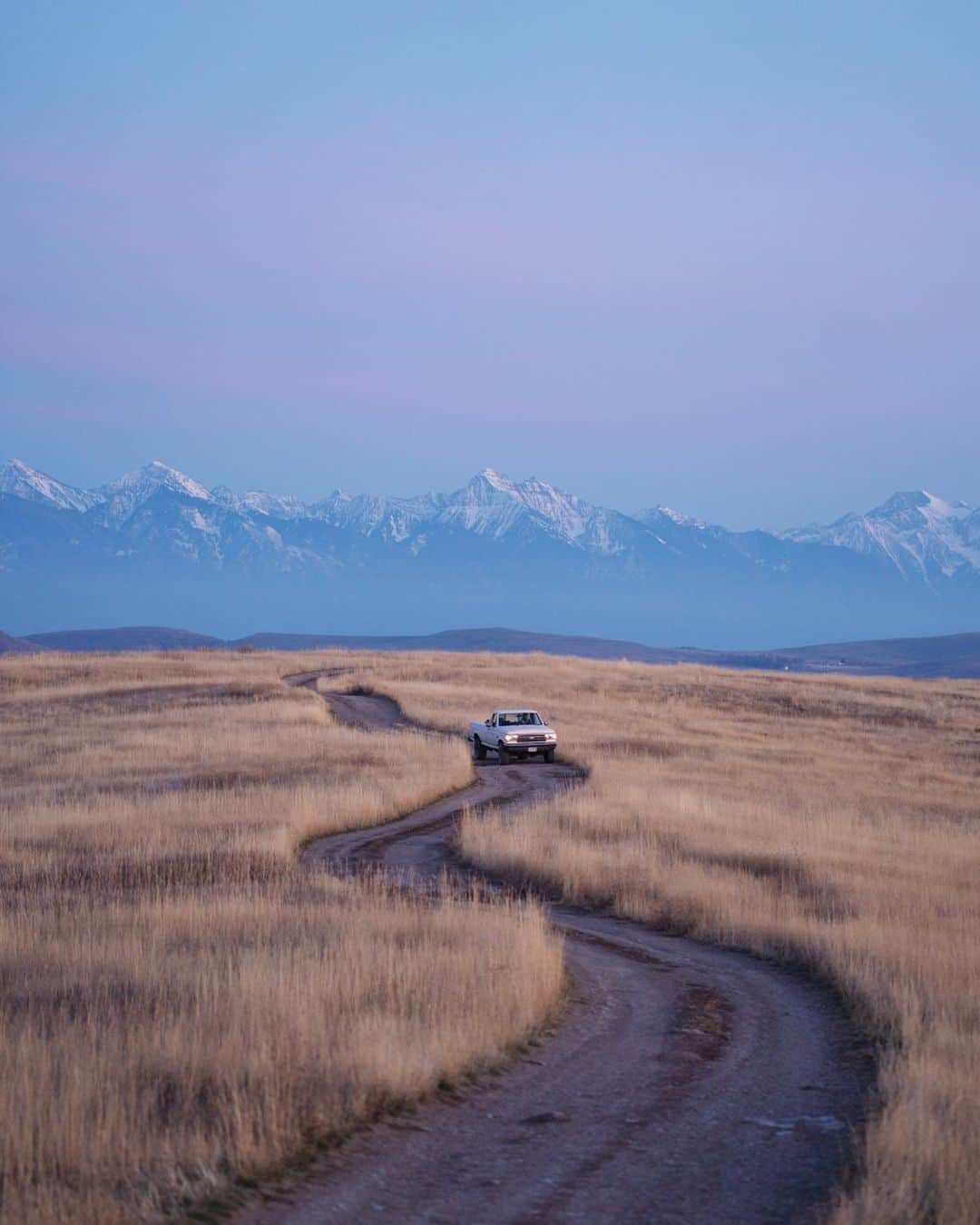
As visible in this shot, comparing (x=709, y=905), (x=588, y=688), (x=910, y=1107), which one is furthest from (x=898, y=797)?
(x=588, y=688)

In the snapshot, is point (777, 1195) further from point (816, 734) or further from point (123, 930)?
point (816, 734)

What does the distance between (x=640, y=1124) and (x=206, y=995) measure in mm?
3793

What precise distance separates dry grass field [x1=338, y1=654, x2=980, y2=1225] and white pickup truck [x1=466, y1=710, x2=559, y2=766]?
119cm

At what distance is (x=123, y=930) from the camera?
13633mm

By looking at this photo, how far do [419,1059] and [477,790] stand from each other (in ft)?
75.7

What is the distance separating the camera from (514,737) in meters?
39.1

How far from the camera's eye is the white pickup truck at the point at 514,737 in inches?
1540

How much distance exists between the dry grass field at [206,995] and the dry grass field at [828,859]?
9.97 feet

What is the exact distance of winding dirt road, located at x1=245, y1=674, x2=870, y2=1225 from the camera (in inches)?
286

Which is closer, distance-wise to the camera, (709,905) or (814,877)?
(709,905)

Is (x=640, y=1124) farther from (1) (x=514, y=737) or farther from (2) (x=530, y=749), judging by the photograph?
(2) (x=530, y=749)

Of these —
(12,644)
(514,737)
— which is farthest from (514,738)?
(12,644)

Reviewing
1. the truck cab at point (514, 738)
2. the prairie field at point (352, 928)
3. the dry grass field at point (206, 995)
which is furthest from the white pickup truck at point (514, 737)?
the dry grass field at point (206, 995)

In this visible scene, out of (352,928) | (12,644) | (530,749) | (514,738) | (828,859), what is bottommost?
(828,859)
